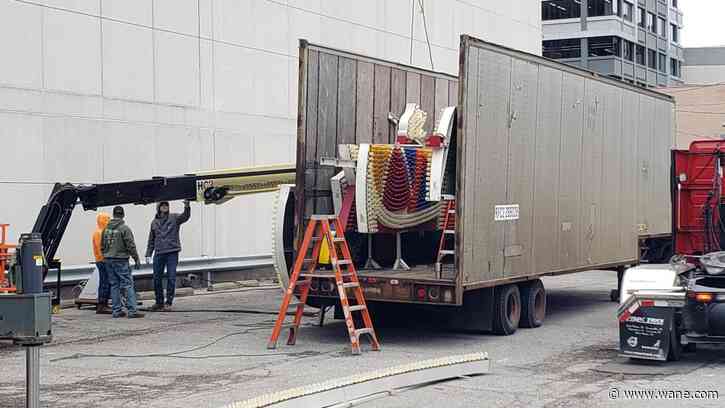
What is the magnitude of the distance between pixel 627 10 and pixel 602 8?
4413 millimetres

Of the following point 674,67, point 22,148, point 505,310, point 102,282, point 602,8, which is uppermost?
point 602,8

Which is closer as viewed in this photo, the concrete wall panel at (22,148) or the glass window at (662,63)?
the concrete wall panel at (22,148)

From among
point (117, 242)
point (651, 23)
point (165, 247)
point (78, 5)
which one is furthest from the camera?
point (651, 23)

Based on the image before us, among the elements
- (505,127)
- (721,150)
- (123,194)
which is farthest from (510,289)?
(123,194)

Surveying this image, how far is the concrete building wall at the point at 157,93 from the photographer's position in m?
17.7

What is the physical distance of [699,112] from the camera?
124 feet

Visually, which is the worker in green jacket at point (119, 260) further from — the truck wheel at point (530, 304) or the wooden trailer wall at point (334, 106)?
the truck wheel at point (530, 304)

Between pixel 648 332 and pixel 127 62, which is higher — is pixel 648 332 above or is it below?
below

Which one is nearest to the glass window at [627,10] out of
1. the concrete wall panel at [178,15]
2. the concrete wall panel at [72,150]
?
the concrete wall panel at [178,15]

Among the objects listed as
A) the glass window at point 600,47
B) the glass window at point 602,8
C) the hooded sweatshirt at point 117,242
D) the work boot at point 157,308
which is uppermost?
the glass window at point 602,8

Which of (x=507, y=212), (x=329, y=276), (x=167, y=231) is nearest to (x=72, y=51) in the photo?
(x=167, y=231)

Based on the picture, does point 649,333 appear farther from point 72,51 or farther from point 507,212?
point 72,51

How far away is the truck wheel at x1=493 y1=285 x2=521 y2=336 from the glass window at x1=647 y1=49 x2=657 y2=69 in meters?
75.5

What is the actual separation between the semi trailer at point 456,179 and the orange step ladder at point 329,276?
1.28 ft
